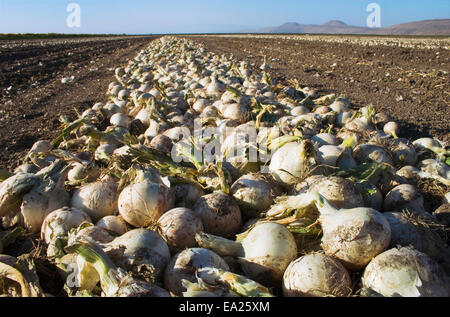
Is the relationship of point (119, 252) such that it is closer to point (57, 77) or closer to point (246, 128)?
point (246, 128)

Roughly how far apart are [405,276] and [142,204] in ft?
5.45

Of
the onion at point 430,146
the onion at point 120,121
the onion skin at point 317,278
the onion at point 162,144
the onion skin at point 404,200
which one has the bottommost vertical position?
the onion skin at point 317,278

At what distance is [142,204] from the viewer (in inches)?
90.9

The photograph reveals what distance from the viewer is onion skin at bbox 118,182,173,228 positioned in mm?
2309

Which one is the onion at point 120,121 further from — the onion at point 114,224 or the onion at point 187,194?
the onion at point 114,224

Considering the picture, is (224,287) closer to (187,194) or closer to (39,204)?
(187,194)

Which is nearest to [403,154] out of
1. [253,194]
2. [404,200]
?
[404,200]

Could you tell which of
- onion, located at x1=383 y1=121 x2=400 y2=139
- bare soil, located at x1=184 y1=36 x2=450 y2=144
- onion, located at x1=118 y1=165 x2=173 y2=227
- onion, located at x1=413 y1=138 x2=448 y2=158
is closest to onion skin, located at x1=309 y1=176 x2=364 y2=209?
onion, located at x1=118 y1=165 x2=173 y2=227

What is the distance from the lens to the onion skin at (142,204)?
90.9 inches

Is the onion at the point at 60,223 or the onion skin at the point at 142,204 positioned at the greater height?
the onion skin at the point at 142,204

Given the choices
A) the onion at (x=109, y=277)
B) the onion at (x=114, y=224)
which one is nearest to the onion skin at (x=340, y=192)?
the onion at (x=109, y=277)

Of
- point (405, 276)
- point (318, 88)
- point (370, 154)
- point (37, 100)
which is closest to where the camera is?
point (405, 276)

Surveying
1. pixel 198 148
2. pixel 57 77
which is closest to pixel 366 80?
pixel 198 148
